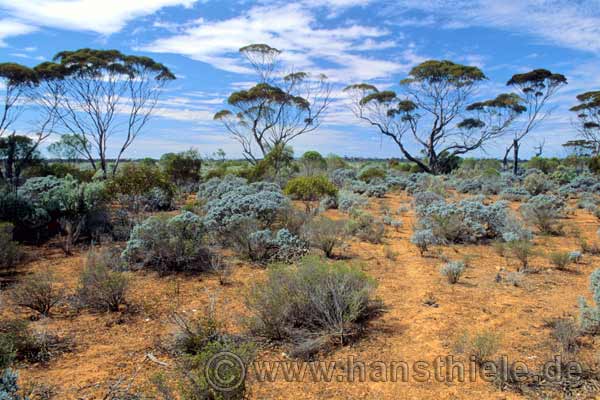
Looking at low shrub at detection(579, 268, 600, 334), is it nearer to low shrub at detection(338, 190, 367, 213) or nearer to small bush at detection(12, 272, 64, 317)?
small bush at detection(12, 272, 64, 317)

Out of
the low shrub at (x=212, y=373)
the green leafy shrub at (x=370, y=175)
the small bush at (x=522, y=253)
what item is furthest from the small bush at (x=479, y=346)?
the green leafy shrub at (x=370, y=175)

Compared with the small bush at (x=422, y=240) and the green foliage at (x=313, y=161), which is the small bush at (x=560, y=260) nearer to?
the small bush at (x=422, y=240)

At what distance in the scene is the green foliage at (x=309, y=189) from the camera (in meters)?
15.2

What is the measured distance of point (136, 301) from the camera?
6156 millimetres

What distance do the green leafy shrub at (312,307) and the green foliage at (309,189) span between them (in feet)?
32.4

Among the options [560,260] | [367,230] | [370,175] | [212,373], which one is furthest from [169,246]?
[370,175]

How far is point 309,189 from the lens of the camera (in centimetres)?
1529

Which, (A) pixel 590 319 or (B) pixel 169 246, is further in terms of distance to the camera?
(B) pixel 169 246

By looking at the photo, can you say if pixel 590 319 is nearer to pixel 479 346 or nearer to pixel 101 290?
pixel 479 346

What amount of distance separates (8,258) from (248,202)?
497cm

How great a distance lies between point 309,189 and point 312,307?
411 inches

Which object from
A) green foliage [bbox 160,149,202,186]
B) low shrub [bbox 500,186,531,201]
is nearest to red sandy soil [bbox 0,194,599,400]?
low shrub [bbox 500,186,531,201]

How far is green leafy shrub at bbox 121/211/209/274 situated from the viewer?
783 centimetres

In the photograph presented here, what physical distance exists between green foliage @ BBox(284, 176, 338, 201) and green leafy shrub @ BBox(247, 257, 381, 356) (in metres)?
9.89
